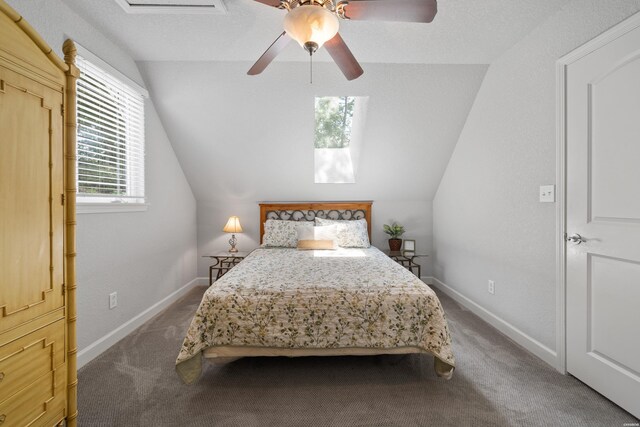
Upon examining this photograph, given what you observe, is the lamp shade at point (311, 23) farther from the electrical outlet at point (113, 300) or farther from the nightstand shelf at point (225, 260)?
the nightstand shelf at point (225, 260)

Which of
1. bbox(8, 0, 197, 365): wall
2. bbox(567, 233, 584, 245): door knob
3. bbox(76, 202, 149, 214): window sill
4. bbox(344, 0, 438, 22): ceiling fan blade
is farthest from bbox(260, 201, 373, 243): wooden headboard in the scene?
bbox(344, 0, 438, 22): ceiling fan blade

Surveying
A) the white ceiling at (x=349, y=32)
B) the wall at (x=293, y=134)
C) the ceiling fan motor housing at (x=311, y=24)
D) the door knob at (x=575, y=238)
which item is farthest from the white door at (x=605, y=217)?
the ceiling fan motor housing at (x=311, y=24)

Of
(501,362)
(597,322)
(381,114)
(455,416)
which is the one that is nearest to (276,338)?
(455,416)

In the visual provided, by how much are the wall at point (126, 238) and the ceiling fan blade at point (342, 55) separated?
5.68 feet

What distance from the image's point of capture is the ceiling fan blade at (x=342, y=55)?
67.3 inches

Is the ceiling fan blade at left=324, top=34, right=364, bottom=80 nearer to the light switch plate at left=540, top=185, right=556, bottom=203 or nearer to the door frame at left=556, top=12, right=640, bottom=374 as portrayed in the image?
the door frame at left=556, top=12, right=640, bottom=374

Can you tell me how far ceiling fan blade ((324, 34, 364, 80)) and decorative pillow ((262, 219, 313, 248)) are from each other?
2.11 m

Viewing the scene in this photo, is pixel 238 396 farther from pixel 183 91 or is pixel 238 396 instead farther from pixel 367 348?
pixel 183 91

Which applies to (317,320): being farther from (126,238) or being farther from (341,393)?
(126,238)

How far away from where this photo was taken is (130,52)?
2.70m

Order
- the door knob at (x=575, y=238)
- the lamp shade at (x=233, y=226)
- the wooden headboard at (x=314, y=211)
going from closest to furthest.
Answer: the door knob at (x=575, y=238) → the lamp shade at (x=233, y=226) → the wooden headboard at (x=314, y=211)

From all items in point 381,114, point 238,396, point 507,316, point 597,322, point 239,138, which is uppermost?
point 381,114

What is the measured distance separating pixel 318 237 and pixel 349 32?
213 cm

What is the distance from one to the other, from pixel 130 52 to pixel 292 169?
77.3 inches
